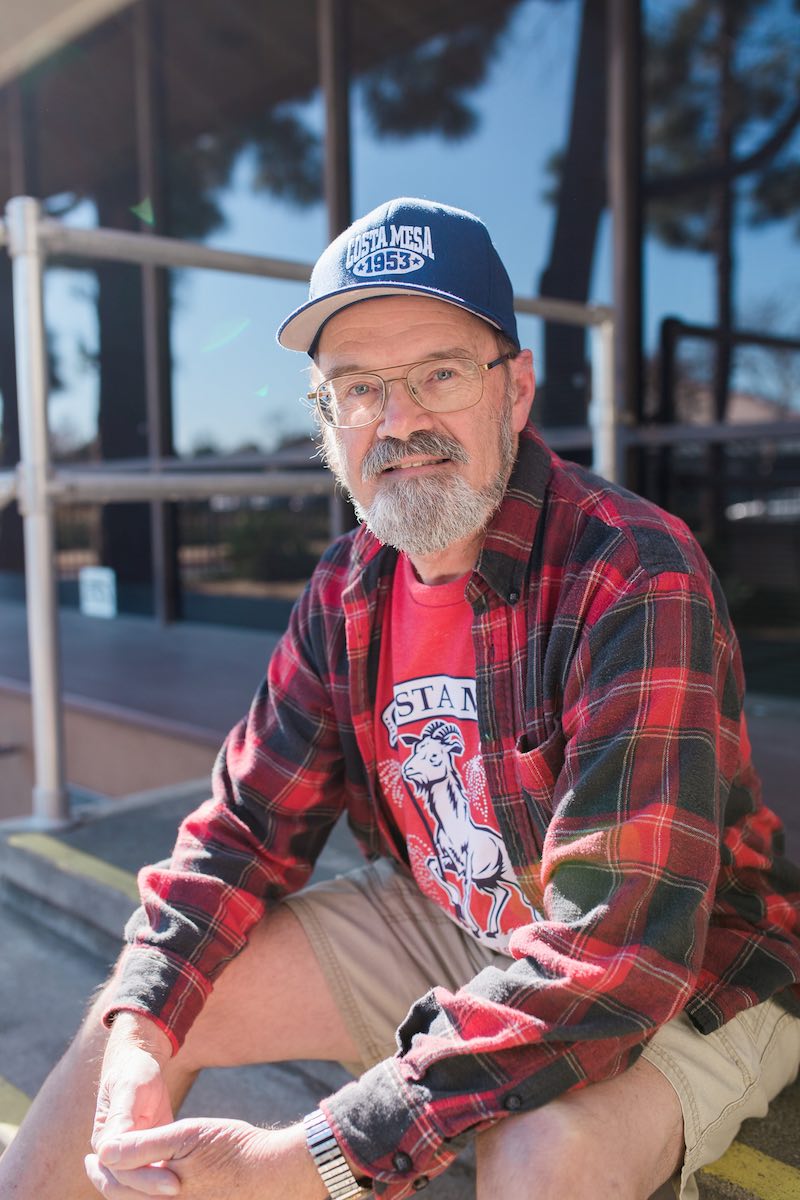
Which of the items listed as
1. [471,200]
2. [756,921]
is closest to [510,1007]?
[756,921]

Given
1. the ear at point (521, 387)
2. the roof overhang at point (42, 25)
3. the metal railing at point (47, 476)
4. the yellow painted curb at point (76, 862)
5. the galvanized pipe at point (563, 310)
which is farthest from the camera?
the roof overhang at point (42, 25)

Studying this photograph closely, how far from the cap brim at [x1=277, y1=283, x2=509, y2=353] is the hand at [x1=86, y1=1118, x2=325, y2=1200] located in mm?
1037

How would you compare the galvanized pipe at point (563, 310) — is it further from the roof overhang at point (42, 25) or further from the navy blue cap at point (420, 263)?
the roof overhang at point (42, 25)

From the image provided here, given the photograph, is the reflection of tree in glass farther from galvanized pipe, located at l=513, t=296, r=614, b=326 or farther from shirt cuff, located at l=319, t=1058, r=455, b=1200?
shirt cuff, located at l=319, t=1058, r=455, b=1200

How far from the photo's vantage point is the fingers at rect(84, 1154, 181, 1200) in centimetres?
113

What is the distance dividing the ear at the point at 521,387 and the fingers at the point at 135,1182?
1.05 metres

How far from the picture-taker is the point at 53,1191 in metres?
1.35

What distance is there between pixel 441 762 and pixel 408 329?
24.0 inches

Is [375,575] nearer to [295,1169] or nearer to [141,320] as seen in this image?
[295,1169]

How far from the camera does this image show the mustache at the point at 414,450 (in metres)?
1.49

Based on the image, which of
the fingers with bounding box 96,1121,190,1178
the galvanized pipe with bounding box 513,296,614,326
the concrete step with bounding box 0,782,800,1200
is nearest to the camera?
the fingers with bounding box 96,1121,190,1178

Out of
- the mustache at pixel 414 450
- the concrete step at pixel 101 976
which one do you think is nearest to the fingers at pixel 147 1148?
the concrete step at pixel 101 976

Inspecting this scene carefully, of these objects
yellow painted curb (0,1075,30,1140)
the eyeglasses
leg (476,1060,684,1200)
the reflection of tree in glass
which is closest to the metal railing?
yellow painted curb (0,1075,30,1140)

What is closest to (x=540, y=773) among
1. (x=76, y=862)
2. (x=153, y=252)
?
(x=76, y=862)
